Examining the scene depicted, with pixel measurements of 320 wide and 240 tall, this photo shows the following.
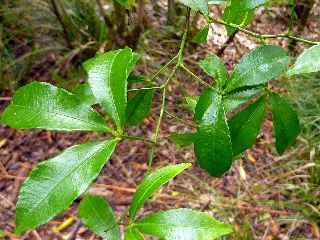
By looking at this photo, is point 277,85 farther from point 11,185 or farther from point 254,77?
point 254,77

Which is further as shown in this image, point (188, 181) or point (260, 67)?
point (188, 181)

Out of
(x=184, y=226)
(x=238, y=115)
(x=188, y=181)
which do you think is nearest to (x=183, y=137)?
(x=238, y=115)

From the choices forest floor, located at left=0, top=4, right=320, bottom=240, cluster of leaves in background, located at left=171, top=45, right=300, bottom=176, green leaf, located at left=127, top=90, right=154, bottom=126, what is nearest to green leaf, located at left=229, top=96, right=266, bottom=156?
cluster of leaves in background, located at left=171, top=45, right=300, bottom=176

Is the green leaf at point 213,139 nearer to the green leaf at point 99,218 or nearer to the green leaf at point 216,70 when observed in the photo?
the green leaf at point 216,70

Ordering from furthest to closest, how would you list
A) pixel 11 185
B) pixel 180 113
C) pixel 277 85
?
1. pixel 277 85
2. pixel 180 113
3. pixel 11 185

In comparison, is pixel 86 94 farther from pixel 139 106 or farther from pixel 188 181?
pixel 188 181

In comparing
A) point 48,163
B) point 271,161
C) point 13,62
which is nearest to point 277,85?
point 271,161
